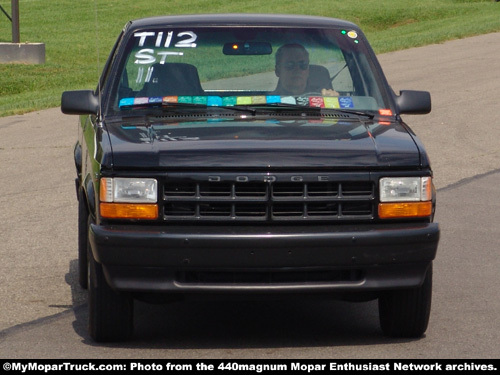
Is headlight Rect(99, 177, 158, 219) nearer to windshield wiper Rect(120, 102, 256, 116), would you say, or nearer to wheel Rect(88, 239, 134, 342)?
wheel Rect(88, 239, 134, 342)

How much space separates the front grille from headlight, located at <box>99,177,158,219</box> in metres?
0.07

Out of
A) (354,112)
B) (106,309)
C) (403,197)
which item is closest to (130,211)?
(106,309)

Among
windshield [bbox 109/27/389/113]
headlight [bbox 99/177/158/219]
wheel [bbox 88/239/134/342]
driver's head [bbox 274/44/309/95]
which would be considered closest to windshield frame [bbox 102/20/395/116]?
windshield [bbox 109/27/389/113]

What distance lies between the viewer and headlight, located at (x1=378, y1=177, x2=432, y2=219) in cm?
553

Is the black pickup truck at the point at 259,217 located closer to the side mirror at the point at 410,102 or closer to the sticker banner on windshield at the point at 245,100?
the sticker banner on windshield at the point at 245,100

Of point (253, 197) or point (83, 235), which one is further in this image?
point (83, 235)

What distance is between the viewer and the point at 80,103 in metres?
6.59

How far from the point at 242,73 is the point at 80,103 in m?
1.14

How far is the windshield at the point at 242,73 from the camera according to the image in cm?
661

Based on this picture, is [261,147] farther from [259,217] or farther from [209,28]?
[209,28]

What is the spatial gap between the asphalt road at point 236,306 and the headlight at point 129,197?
27.8 inches

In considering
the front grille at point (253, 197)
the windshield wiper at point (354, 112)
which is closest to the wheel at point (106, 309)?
the front grille at point (253, 197)

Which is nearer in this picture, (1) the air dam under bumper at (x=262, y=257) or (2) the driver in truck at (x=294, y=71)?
(1) the air dam under bumper at (x=262, y=257)

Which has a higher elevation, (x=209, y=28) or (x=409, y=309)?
(x=209, y=28)
